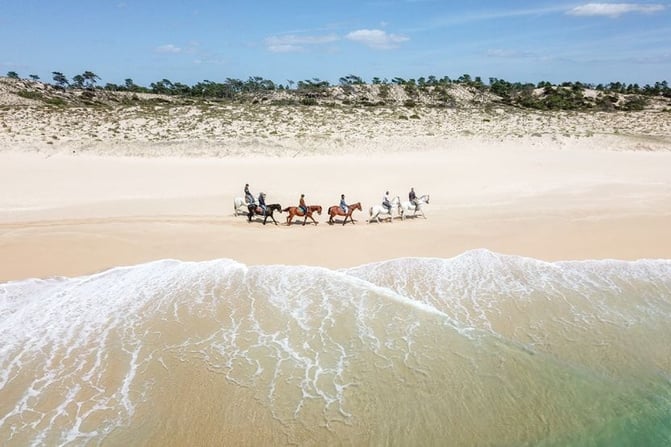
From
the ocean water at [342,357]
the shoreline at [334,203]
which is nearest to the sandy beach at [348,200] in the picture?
the shoreline at [334,203]

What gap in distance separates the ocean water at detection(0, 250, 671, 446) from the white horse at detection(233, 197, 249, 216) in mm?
6755

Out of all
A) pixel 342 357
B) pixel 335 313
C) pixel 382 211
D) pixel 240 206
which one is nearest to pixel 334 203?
pixel 382 211

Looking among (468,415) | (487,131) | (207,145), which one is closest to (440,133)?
(487,131)

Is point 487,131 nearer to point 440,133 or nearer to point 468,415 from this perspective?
point 440,133

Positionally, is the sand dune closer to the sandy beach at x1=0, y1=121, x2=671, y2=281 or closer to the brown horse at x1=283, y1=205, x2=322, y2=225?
the sandy beach at x1=0, y1=121, x2=671, y2=281

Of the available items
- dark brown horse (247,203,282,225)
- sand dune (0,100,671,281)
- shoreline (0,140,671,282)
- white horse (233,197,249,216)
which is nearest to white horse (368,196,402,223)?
shoreline (0,140,671,282)

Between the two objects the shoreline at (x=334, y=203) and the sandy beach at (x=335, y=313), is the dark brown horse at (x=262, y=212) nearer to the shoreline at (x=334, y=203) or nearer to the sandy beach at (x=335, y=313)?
the shoreline at (x=334, y=203)

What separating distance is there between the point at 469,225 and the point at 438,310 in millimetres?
8189

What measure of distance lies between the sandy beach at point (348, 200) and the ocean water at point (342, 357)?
6.48ft

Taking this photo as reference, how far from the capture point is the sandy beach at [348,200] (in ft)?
52.5

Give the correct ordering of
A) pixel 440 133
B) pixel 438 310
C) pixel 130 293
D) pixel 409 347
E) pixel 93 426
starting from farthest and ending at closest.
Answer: pixel 440 133 → pixel 130 293 → pixel 438 310 → pixel 409 347 → pixel 93 426

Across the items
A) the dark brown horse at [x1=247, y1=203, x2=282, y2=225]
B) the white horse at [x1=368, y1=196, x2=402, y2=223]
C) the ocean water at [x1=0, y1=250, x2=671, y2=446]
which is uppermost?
the dark brown horse at [x1=247, y1=203, x2=282, y2=225]

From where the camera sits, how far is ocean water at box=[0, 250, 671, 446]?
7.63m

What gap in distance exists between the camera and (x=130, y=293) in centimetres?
1267
